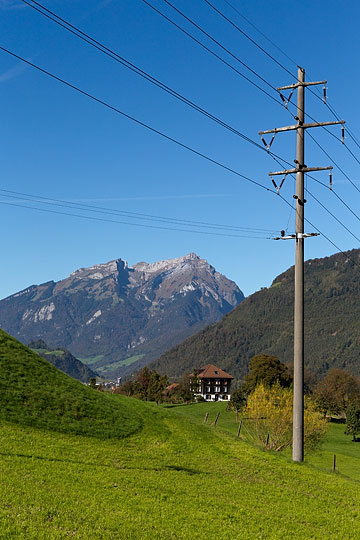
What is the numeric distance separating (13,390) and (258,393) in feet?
119

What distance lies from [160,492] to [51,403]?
51.4 feet

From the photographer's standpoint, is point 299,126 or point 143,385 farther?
point 143,385

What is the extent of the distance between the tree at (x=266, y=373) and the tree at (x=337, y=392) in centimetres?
1353

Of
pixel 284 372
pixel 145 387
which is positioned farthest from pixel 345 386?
pixel 145 387

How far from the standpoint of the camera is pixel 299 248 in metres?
30.9

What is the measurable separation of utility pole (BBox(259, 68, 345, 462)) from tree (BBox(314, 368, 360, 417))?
426 ft

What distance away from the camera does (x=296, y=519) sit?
829 inches

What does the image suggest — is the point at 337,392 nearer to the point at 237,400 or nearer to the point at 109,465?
the point at 237,400

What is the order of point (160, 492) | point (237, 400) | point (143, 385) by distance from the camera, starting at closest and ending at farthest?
point (160, 492), point (237, 400), point (143, 385)

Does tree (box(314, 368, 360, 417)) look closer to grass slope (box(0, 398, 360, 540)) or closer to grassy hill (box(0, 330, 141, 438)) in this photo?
grassy hill (box(0, 330, 141, 438))

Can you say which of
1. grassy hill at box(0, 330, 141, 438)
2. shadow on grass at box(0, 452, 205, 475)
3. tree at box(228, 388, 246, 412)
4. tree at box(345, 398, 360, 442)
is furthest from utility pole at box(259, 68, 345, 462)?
tree at box(228, 388, 246, 412)

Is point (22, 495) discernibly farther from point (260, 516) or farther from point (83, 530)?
point (260, 516)

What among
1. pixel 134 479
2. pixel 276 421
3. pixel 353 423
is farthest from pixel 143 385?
pixel 134 479

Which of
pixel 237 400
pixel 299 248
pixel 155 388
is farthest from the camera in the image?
pixel 155 388
